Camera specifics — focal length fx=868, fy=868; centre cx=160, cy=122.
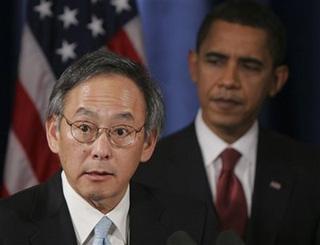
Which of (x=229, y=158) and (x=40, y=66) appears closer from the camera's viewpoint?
(x=229, y=158)

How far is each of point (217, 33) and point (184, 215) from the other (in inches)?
43.0

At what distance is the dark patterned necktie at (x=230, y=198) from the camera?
9.25ft

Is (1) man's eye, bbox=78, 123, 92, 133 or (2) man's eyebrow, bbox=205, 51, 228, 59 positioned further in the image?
(2) man's eyebrow, bbox=205, 51, 228, 59

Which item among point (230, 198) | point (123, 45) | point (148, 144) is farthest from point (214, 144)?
point (148, 144)

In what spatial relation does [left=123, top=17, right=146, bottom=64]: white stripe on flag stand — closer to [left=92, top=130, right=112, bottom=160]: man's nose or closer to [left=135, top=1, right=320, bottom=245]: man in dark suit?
[left=135, top=1, right=320, bottom=245]: man in dark suit

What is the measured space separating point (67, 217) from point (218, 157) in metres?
1.12

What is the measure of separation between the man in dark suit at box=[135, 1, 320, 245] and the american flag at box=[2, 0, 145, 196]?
464mm

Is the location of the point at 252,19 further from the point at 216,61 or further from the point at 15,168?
the point at 15,168

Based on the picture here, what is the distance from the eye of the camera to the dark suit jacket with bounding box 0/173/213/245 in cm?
180

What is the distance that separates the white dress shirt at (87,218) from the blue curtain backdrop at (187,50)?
66.5 inches

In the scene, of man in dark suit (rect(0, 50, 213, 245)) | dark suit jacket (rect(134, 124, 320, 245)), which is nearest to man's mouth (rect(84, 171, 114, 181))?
man in dark suit (rect(0, 50, 213, 245))

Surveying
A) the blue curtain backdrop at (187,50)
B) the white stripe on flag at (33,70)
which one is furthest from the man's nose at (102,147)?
the blue curtain backdrop at (187,50)

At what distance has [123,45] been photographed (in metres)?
3.25

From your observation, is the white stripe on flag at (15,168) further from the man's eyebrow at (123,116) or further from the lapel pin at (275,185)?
the man's eyebrow at (123,116)
